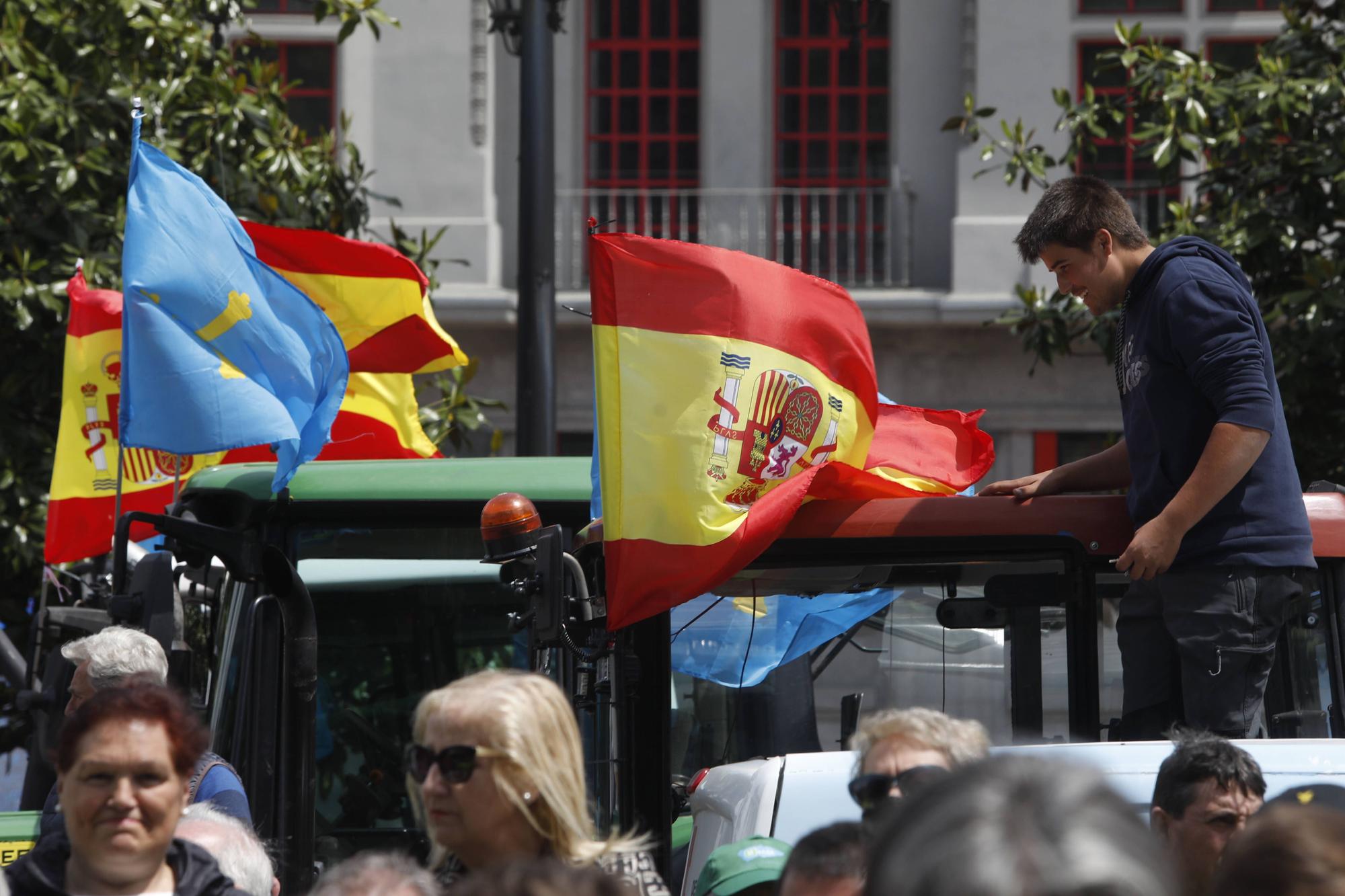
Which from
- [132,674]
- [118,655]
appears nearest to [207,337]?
[118,655]

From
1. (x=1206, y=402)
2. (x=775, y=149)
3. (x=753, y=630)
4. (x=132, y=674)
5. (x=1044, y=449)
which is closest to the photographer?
(x=1206, y=402)

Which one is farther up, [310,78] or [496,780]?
[310,78]

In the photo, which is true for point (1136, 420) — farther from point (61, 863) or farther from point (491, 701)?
point (61, 863)

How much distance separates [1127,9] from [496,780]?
14660 mm

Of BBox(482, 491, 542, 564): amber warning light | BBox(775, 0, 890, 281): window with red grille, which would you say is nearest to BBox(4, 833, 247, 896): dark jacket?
BBox(482, 491, 542, 564): amber warning light

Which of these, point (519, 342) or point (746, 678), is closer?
point (746, 678)

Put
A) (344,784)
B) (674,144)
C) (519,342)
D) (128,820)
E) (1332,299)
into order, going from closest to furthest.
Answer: (128,820) < (344,784) < (519,342) < (1332,299) < (674,144)

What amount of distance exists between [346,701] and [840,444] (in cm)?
214

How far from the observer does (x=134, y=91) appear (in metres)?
9.98

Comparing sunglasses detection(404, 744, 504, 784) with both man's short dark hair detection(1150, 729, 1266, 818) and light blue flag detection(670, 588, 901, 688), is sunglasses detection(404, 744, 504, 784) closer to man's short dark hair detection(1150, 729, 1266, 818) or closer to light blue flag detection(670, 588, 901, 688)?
man's short dark hair detection(1150, 729, 1266, 818)

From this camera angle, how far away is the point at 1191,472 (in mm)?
4238

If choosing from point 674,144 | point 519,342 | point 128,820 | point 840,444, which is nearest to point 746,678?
point 840,444

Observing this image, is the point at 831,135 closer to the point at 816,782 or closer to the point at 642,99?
the point at 642,99

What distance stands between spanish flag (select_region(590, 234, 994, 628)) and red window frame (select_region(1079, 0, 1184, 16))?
1181cm
